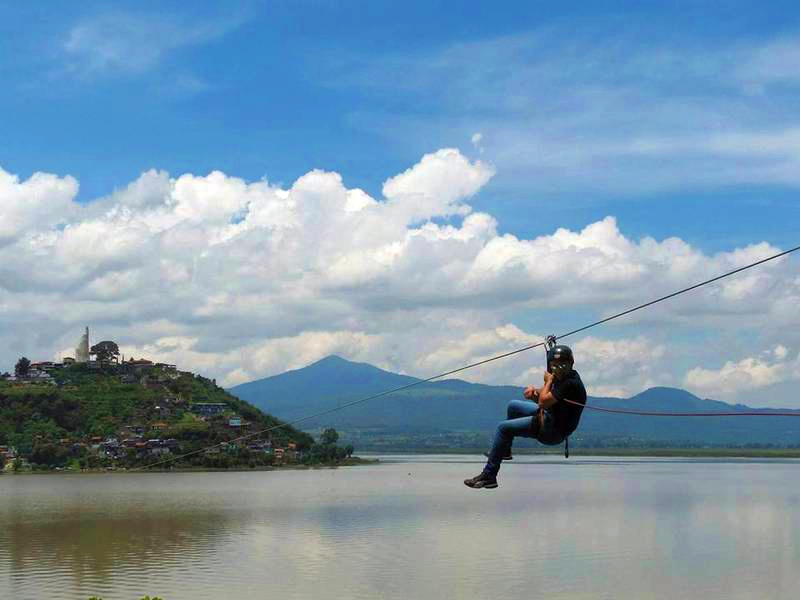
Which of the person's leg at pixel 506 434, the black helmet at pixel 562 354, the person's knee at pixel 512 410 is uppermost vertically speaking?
the black helmet at pixel 562 354

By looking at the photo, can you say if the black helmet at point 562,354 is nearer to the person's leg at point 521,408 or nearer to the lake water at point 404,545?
the person's leg at point 521,408

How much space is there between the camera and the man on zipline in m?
13.8

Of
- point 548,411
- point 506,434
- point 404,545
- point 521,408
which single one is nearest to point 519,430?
point 506,434

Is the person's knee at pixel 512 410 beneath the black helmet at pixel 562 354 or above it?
beneath

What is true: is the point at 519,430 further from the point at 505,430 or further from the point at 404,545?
the point at 404,545

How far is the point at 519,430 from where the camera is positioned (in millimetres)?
14438

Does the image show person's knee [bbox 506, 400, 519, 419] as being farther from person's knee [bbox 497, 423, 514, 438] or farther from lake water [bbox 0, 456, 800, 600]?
lake water [bbox 0, 456, 800, 600]

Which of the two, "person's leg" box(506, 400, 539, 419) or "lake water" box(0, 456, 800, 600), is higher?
"person's leg" box(506, 400, 539, 419)

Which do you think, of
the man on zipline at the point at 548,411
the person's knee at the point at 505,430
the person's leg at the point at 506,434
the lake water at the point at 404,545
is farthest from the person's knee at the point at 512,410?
the lake water at the point at 404,545

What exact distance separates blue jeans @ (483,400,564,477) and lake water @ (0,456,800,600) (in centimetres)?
4776

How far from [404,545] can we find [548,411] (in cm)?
7304

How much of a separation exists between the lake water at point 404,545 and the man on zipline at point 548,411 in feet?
157

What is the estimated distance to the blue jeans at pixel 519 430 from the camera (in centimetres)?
1407

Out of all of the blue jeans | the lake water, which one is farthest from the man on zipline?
the lake water
